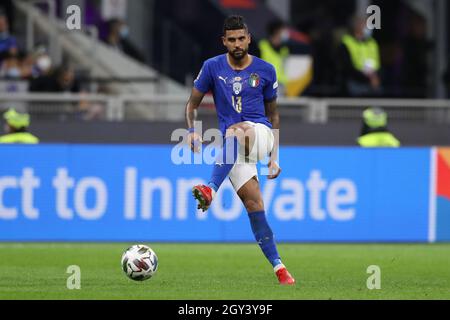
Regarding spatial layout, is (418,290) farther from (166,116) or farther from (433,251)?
(166,116)

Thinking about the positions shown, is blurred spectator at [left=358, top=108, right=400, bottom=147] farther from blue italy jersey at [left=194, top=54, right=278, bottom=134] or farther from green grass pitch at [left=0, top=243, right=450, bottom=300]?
blue italy jersey at [left=194, top=54, right=278, bottom=134]

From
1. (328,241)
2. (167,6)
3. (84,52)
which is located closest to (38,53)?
(84,52)

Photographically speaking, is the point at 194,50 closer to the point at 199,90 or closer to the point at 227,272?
the point at 227,272

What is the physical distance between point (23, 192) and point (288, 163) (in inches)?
149

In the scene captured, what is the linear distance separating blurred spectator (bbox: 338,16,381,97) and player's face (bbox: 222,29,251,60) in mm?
10780

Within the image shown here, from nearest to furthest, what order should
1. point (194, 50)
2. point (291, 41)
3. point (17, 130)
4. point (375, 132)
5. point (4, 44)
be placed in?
point (17, 130) → point (375, 132) → point (4, 44) → point (291, 41) → point (194, 50)

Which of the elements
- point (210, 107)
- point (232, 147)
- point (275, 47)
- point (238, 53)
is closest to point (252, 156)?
point (232, 147)

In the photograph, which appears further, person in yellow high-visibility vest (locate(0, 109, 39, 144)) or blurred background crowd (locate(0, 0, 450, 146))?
blurred background crowd (locate(0, 0, 450, 146))

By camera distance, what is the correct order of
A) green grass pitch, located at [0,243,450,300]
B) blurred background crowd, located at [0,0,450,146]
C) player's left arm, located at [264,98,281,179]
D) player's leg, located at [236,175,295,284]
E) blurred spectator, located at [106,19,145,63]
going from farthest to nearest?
blurred spectator, located at [106,19,145,63], blurred background crowd, located at [0,0,450,146], player's left arm, located at [264,98,281,179], player's leg, located at [236,175,295,284], green grass pitch, located at [0,243,450,300]

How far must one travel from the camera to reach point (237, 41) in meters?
11.8

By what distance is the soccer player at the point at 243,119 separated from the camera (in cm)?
1177

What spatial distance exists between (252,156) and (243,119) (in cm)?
35

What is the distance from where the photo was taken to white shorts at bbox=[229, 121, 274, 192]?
1181 centimetres

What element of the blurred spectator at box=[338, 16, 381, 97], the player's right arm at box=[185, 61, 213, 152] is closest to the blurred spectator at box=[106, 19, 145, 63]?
the blurred spectator at box=[338, 16, 381, 97]
